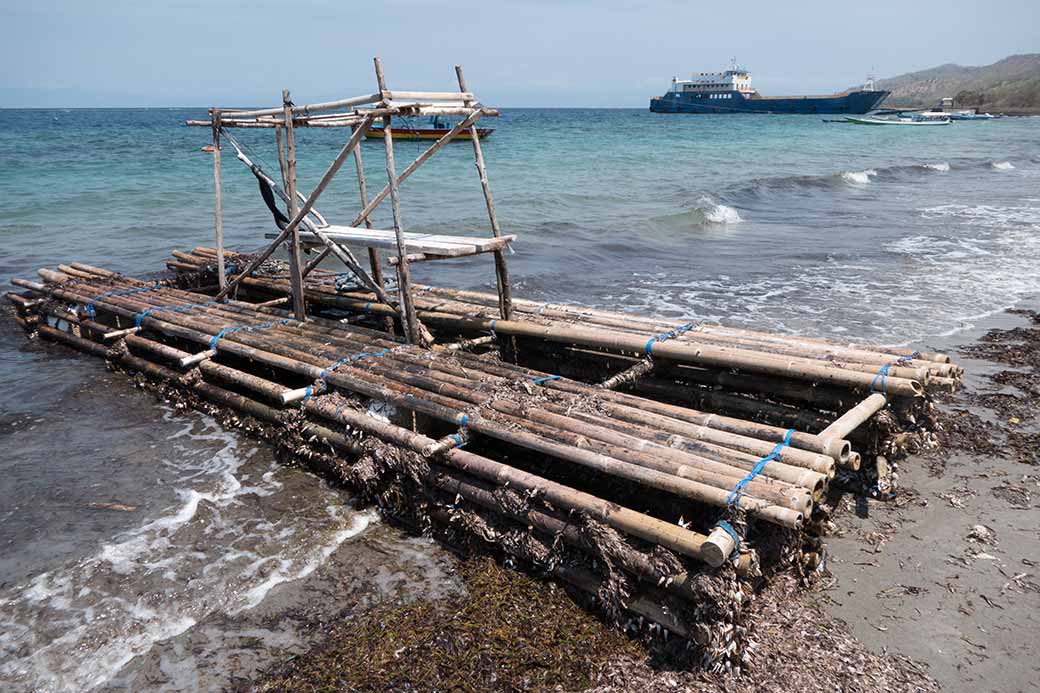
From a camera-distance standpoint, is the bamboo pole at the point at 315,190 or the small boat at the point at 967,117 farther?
the small boat at the point at 967,117

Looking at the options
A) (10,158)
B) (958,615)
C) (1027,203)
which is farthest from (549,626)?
(10,158)

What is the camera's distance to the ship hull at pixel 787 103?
97250 mm

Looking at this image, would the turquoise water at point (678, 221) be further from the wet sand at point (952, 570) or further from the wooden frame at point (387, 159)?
the wooden frame at point (387, 159)

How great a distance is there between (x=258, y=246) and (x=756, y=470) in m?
16.8

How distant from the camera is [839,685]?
396 centimetres

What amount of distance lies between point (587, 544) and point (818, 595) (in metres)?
1.71

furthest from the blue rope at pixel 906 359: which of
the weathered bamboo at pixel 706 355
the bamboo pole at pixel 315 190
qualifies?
the bamboo pole at pixel 315 190

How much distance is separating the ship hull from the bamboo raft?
103905mm

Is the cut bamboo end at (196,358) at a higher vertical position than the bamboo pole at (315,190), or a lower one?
lower

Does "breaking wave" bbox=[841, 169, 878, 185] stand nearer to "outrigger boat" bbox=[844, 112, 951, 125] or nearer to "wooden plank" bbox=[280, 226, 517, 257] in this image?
"wooden plank" bbox=[280, 226, 517, 257]

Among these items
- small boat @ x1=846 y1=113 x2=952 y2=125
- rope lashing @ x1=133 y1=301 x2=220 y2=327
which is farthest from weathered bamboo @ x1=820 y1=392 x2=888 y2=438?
small boat @ x1=846 y1=113 x2=952 y2=125

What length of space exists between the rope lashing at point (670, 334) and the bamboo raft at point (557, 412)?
3 cm

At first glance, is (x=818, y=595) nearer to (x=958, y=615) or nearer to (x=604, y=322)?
(x=958, y=615)

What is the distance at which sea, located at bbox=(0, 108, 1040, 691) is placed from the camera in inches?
199
